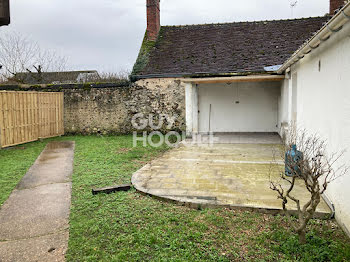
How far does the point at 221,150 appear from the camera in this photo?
8664mm

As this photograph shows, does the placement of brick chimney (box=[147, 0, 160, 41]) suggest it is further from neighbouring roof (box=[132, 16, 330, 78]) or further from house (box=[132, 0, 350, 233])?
neighbouring roof (box=[132, 16, 330, 78])

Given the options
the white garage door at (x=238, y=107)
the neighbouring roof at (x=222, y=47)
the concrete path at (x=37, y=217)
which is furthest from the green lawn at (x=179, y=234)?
the white garage door at (x=238, y=107)

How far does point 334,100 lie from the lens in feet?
13.0

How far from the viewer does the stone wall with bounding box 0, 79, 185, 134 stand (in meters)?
12.6

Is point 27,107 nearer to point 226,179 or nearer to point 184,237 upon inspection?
point 226,179

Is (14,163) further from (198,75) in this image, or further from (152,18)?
(152,18)

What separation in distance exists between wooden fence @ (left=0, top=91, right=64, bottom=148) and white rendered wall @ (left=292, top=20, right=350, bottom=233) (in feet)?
31.2

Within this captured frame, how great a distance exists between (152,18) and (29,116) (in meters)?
7.60

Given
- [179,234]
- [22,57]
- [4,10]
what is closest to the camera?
[4,10]

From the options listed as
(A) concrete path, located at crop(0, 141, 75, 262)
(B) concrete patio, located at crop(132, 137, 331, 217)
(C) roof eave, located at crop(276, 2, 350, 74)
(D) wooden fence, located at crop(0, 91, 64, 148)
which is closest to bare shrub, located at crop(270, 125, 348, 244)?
(B) concrete patio, located at crop(132, 137, 331, 217)

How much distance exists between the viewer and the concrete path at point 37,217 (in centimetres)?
Result: 323

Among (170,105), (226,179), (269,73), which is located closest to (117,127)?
(170,105)

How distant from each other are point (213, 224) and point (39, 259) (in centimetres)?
214

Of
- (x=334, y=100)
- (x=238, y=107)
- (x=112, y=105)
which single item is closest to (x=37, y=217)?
(x=334, y=100)
